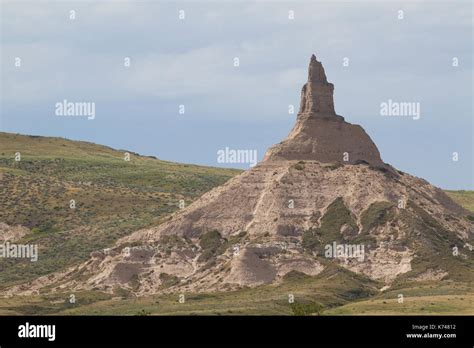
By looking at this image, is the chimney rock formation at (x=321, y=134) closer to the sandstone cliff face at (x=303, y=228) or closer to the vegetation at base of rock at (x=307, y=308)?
the sandstone cliff face at (x=303, y=228)

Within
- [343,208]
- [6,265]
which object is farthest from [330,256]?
[6,265]

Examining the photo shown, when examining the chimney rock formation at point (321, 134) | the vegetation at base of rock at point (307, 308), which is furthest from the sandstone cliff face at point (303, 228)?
the vegetation at base of rock at point (307, 308)

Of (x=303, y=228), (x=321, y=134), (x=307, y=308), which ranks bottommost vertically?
(x=307, y=308)

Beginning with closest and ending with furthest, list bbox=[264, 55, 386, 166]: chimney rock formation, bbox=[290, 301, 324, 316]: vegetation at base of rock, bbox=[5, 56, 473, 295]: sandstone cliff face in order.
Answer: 1. bbox=[290, 301, 324, 316]: vegetation at base of rock
2. bbox=[5, 56, 473, 295]: sandstone cliff face
3. bbox=[264, 55, 386, 166]: chimney rock formation

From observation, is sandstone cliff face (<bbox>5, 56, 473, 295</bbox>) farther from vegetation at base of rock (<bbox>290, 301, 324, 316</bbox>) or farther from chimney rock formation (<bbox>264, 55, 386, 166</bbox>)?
vegetation at base of rock (<bbox>290, 301, 324, 316</bbox>)

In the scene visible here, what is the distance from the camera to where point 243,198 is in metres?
162

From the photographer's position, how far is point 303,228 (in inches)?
6171

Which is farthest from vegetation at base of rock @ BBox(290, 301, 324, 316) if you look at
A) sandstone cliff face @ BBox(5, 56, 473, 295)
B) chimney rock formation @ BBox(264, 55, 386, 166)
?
chimney rock formation @ BBox(264, 55, 386, 166)

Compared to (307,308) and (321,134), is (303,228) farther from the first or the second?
(307,308)

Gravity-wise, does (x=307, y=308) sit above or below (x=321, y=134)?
below

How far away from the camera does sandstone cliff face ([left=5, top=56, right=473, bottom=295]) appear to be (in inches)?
5866

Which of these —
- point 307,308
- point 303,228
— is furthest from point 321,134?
point 307,308
